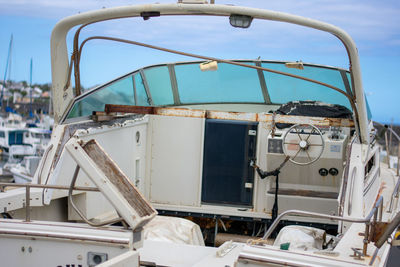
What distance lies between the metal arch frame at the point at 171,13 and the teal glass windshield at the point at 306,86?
1.98m

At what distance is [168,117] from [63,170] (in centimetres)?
196

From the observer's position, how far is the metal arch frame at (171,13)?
17.3ft

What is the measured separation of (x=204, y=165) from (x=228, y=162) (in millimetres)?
328

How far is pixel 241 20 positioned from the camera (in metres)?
5.25

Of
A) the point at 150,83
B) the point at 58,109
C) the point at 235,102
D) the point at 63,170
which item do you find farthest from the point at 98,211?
the point at 235,102

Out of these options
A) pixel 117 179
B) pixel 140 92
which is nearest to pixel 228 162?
pixel 140 92

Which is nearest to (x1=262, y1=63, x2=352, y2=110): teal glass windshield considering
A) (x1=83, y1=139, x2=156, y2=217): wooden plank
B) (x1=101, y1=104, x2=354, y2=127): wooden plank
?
(x1=101, y1=104, x2=354, y2=127): wooden plank

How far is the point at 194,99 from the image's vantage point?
27.0 ft

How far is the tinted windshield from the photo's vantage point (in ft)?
26.0

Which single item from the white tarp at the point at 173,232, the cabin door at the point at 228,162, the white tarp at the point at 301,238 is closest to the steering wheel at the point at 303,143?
the cabin door at the point at 228,162

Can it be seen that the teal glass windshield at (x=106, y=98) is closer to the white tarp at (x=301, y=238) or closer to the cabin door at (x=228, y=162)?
the cabin door at (x=228, y=162)

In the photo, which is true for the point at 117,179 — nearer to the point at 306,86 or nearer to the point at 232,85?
the point at 232,85

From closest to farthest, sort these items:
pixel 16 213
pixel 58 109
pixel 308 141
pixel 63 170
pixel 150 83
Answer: pixel 16 213 → pixel 63 170 → pixel 58 109 → pixel 308 141 → pixel 150 83

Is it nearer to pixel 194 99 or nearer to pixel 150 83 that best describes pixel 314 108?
pixel 194 99
